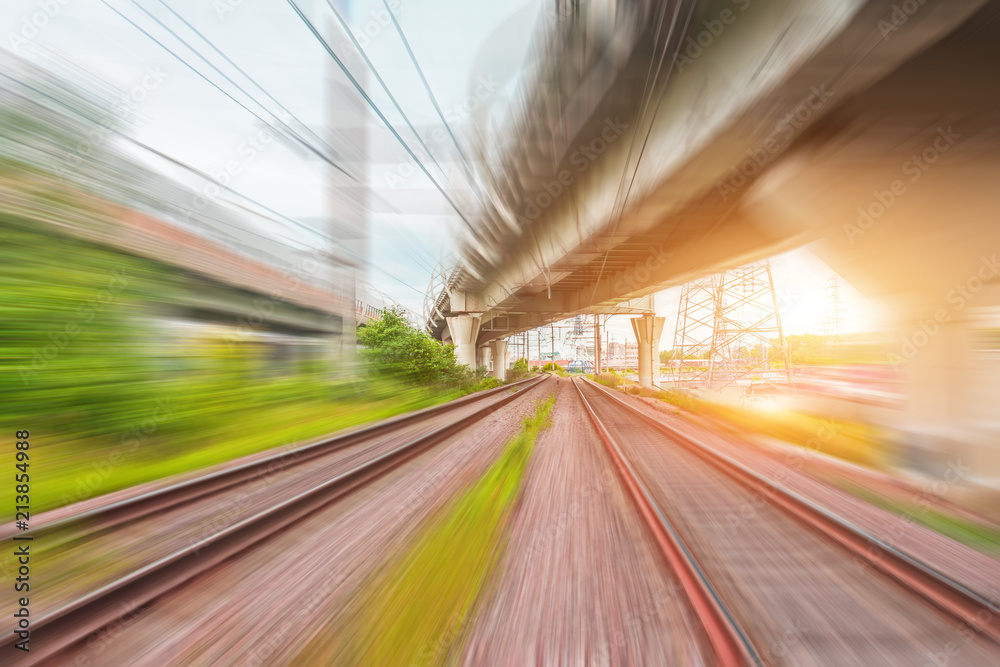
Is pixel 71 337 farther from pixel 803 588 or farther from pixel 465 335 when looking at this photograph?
pixel 465 335

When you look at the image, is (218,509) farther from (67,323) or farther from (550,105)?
(550,105)

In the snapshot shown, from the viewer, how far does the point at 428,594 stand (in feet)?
6.45

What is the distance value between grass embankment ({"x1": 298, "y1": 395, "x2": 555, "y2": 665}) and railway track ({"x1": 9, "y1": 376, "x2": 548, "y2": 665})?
126 centimetres

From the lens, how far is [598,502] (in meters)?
3.17

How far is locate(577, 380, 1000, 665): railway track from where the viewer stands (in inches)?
64.6

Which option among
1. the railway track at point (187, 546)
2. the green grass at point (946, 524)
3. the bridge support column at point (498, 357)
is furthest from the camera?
the bridge support column at point (498, 357)

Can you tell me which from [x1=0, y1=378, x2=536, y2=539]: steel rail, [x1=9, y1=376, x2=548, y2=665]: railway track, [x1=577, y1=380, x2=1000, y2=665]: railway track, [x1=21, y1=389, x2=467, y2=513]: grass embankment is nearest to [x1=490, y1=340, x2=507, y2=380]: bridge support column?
[x1=21, y1=389, x2=467, y2=513]: grass embankment

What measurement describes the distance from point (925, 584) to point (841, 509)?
118 centimetres

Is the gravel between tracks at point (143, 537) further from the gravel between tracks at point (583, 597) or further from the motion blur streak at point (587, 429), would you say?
the gravel between tracks at point (583, 597)

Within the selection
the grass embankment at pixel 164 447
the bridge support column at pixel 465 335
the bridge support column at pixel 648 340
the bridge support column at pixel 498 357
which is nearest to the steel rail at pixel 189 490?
the grass embankment at pixel 164 447

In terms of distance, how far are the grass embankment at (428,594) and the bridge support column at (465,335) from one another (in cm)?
1492

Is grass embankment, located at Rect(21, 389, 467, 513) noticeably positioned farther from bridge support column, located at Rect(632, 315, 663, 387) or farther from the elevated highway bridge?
bridge support column, located at Rect(632, 315, 663, 387)

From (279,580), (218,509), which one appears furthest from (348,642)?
Answer: (218,509)

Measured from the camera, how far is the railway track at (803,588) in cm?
164
